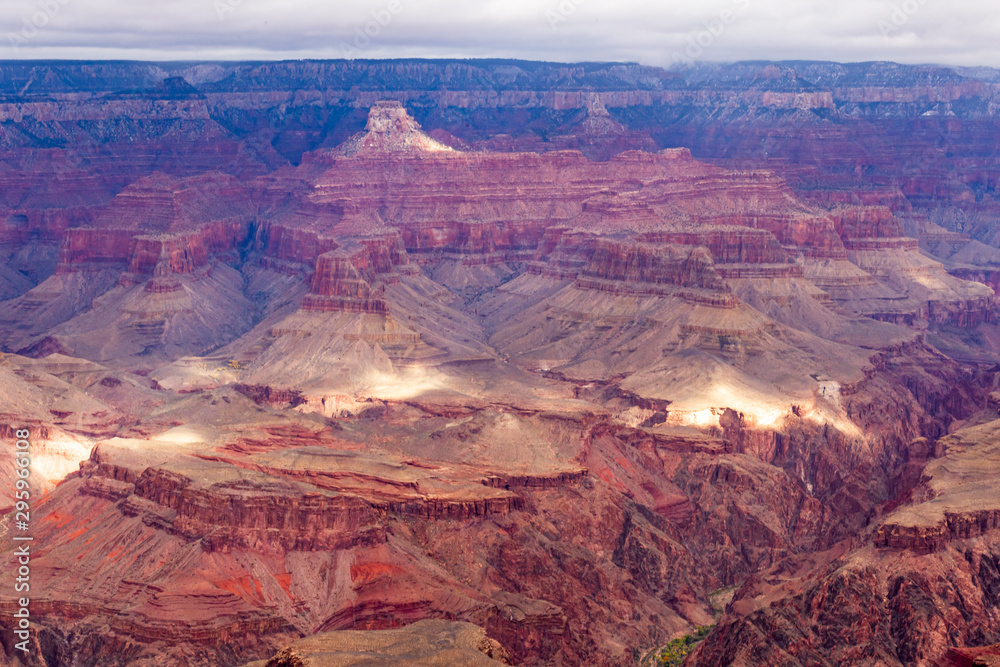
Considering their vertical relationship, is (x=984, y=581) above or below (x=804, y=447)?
above

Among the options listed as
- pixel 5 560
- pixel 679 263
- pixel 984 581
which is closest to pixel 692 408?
pixel 679 263

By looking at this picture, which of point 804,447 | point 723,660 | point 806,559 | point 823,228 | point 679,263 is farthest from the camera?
point 823,228

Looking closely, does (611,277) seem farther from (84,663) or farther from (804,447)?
(84,663)

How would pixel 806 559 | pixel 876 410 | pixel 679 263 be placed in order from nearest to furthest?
pixel 806 559 < pixel 876 410 < pixel 679 263

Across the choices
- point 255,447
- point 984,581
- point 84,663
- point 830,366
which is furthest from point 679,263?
point 84,663

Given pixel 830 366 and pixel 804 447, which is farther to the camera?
pixel 830 366

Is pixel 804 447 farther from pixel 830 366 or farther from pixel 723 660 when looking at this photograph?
pixel 723 660
